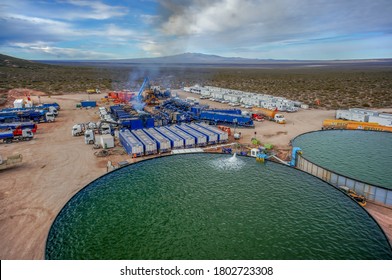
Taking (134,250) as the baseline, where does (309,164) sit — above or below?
above

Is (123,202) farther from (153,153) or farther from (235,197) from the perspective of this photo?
(153,153)

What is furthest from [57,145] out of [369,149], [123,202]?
[369,149]

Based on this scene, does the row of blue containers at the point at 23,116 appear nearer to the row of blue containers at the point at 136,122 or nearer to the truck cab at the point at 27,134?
the truck cab at the point at 27,134

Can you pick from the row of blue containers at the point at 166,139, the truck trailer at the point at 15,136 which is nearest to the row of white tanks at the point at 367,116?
the row of blue containers at the point at 166,139

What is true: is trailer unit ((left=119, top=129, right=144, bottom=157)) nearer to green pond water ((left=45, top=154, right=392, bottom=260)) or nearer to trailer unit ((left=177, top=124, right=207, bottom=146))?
green pond water ((left=45, top=154, right=392, bottom=260))

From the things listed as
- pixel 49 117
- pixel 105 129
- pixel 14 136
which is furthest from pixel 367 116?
pixel 49 117

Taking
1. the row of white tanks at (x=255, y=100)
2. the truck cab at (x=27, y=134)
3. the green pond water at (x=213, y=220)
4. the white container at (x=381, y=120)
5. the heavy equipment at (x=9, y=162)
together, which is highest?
the row of white tanks at (x=255, y=100)

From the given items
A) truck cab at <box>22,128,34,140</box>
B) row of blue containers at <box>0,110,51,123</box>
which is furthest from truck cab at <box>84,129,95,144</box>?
row of blue containers at <box>0,110,51,123</box>
